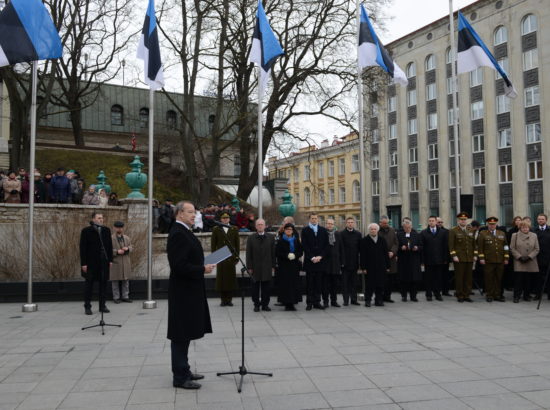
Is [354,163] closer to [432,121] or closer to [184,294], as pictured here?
[432,121]

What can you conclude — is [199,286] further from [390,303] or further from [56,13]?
[56,13]

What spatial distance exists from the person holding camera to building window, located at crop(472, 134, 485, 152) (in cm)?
3994

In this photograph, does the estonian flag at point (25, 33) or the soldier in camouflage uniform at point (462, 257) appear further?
the soldier in camouflage uniform at point (462, 257)

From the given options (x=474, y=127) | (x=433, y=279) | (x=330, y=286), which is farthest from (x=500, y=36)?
→ (x=330, y=286)

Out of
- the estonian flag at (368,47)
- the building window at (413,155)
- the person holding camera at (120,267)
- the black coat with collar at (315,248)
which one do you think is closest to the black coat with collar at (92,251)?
the person holding camera at (120,267)

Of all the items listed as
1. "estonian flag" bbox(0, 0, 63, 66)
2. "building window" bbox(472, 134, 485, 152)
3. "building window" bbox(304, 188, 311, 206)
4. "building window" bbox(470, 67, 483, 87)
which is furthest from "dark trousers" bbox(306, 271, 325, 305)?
"building window" bbox(304, 188, 311, 206)

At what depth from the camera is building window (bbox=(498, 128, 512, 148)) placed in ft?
143

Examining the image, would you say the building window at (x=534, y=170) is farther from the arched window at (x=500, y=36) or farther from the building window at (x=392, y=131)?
the building window at (x=392, y=131)

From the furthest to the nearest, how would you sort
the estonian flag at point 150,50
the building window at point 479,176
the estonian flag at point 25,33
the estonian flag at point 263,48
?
1. the building window at point 479,176
2. the estonian flag at point 263,48
3. the estonian flag at point 150,50
4. the estonian flag at point 25,33

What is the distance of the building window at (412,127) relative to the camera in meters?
53.0

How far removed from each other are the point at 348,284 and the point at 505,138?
36839 millimetres

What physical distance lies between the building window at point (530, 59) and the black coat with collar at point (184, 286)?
42.9 metres

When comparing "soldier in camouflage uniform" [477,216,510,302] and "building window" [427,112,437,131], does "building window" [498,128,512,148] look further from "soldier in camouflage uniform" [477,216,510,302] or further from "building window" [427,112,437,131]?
"soldier in camouflage uniform" [477,216,510,302]

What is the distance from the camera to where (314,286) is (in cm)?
1157
